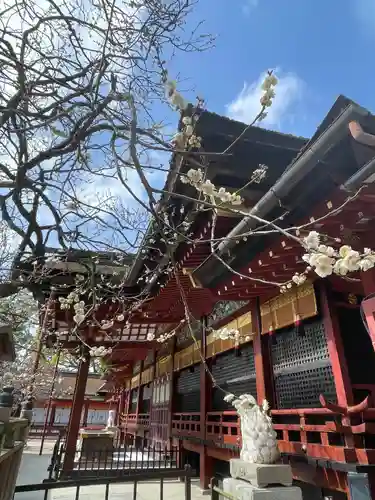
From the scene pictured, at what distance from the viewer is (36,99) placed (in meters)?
4.29

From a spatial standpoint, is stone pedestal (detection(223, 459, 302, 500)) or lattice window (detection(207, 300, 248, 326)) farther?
lattice window (detection(207, 300, 248, 326))

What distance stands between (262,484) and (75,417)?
7401 mm

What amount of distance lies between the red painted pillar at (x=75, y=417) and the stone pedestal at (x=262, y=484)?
243 inches

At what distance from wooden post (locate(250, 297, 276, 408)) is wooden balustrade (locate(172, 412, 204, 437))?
3.09 metres

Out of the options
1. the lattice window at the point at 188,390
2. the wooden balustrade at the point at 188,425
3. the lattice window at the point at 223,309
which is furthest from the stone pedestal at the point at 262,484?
the lattice window at the point at 188,390

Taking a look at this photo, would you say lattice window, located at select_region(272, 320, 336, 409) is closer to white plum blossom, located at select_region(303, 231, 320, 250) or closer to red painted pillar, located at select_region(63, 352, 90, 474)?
white plum blossom, located at select_region(303, 231, 320, 250)

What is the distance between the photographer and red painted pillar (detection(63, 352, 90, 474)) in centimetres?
831

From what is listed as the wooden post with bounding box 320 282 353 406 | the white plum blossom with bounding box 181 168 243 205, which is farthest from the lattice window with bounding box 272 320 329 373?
the white plum blossom with bounding box 181 168 243 205

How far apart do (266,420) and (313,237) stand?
3.25m

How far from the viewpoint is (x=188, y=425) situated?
9.22 metres

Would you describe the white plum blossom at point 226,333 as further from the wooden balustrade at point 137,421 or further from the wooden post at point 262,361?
the wooden balustrade at point 137,421

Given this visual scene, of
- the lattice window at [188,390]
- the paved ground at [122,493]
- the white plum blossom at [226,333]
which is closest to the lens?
the white plum blossom at [226,333]

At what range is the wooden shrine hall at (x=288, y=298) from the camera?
3.14m

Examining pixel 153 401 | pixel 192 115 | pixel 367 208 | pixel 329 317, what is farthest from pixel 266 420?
pixel 153 401
